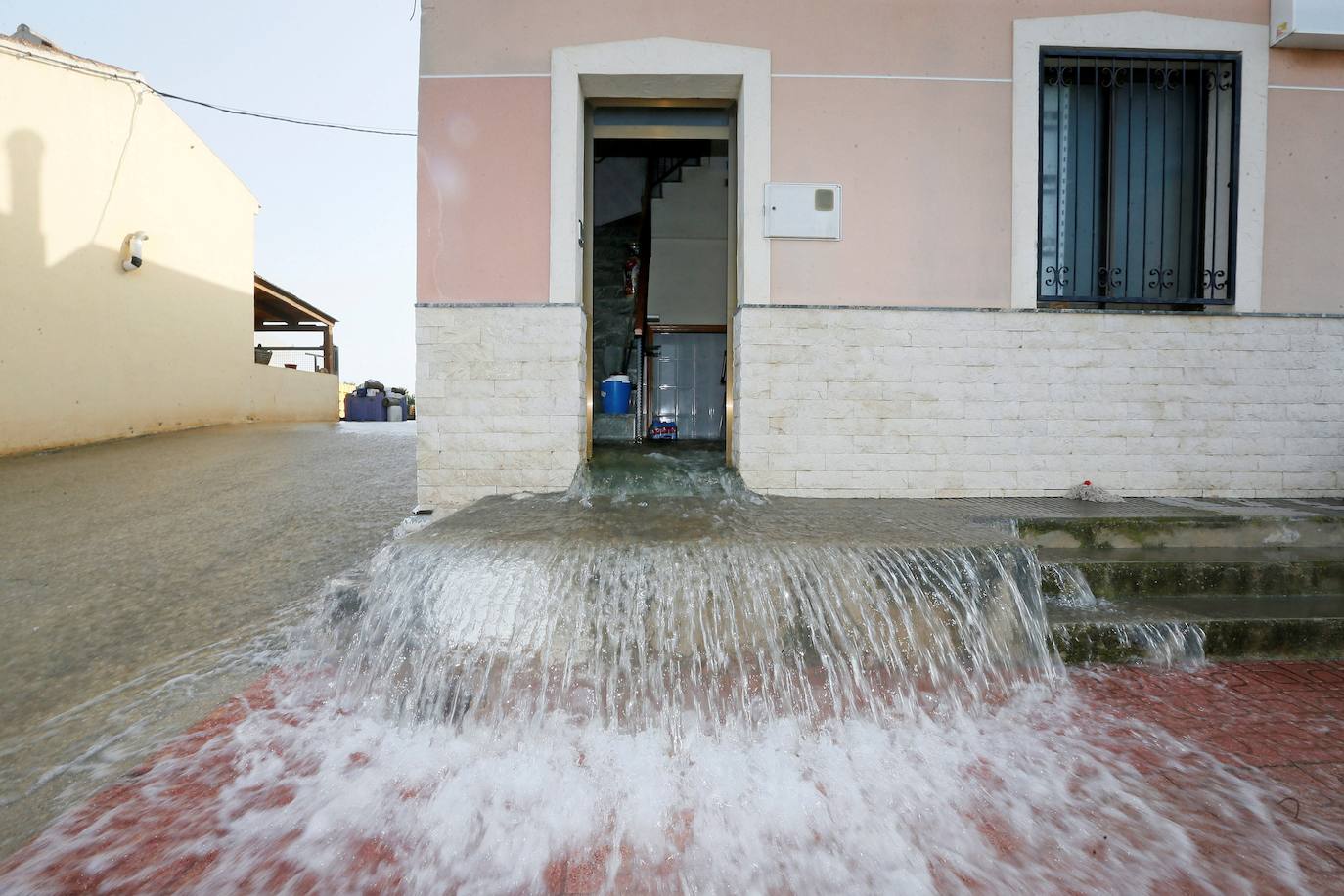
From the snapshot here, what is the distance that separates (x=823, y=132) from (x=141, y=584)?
15.3ft

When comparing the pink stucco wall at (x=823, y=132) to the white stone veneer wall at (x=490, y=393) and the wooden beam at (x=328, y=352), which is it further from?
the wooden beam at (x=328, y=352)

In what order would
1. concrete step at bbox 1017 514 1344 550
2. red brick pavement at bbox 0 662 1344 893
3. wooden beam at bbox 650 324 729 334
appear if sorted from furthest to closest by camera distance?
wooden beam at bbox 650 324 729 334
concrete step at bbox 1017 514 1344 550
red brick pavement at bbox 0 662 1344 893

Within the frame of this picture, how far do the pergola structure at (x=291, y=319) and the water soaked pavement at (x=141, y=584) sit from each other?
7.73m

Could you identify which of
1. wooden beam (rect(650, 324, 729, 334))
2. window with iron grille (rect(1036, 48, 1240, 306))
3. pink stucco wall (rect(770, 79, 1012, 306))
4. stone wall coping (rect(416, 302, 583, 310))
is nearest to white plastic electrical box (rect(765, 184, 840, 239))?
pink stucco wall (rect(770, 79, 1012, 306))

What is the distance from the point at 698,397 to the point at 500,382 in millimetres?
3278

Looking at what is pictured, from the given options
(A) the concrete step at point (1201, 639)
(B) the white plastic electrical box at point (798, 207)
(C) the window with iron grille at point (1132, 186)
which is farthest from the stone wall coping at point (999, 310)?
(A) the concrete step at point (1201, 639)

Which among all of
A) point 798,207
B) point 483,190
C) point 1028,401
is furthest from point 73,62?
point 1028,401

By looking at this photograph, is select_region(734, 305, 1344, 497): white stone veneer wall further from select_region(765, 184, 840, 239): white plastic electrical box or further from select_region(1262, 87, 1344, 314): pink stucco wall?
select_region(765, 184, 840, 239): white plastic electrical box

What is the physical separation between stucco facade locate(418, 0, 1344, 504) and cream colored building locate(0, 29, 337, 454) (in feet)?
16.4

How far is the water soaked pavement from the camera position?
1.91 m

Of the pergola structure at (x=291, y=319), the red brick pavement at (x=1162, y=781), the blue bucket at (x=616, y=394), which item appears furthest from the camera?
the pergola structure at (x=291, y=319)

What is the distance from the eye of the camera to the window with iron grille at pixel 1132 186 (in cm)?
434

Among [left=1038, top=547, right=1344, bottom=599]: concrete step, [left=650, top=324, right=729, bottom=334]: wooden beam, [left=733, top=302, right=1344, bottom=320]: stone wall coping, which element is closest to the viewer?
[left=1038, top=547, right=1344, bottom=599]: concrete step

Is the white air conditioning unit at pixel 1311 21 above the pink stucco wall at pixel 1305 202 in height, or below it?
above
